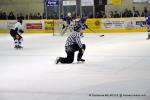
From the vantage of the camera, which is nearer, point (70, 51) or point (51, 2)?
point (70, 51)

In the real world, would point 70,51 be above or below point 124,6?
below

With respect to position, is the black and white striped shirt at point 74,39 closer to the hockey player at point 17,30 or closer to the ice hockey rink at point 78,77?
the ice hockey rink at point 78,77

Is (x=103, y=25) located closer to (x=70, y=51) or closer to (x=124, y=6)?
(x=124, y=6)

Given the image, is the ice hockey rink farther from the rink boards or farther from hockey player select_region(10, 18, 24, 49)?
the rink boards

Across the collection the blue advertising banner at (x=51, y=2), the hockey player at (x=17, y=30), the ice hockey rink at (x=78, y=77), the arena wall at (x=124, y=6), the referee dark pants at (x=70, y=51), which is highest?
the blue advertising banner at (x=51, y=2)

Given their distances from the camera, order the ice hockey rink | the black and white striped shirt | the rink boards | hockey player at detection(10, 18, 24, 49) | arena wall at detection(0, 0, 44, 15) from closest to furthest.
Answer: the ice hockey rink → the black and white striped shirt → hockey player at detection(10, 18, 24, 49) → the rink boards → arena wall at detection(0, 0, 44, 15)

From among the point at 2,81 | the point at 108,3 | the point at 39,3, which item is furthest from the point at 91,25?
the point at 2,81

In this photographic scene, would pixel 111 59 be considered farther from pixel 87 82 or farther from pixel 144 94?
pixel 144 94

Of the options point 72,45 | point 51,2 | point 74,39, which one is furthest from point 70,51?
point 51,2

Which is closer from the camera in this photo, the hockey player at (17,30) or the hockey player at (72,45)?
the hockey player at (72,45)

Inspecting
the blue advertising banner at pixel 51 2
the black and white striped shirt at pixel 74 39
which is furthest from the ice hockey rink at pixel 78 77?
the blue advertising banner at pixel 51 2

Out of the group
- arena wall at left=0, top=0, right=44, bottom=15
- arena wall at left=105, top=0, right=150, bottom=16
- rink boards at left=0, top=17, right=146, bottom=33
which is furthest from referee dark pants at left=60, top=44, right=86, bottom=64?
arena wall at left=0, top=0, right=44, bottom=15

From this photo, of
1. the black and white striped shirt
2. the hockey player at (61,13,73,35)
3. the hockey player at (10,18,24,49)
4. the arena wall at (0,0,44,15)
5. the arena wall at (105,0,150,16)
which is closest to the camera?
the black and white striped shirt

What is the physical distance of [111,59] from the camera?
13125 mm
